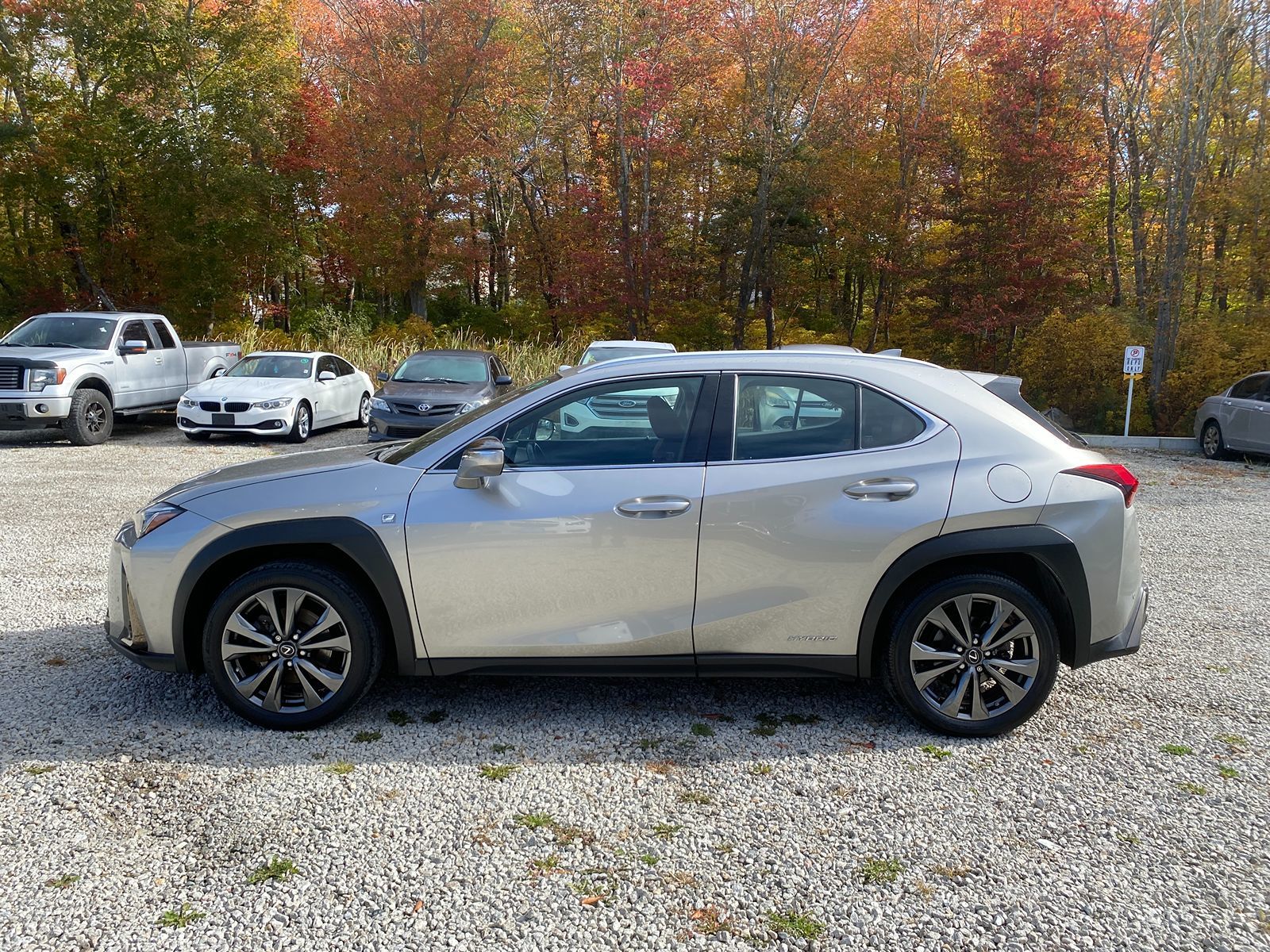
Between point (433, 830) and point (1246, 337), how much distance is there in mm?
19178

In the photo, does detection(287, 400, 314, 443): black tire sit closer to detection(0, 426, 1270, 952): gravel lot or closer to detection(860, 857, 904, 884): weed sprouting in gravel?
detection(0, 426, 1270, 952): gravel lot

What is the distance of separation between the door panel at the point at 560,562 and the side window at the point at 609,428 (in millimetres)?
86

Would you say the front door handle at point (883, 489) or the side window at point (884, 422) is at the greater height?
the side window at point (884, 422)

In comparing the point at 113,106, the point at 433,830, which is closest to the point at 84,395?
the point at 433,830

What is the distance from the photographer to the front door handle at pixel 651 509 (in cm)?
370

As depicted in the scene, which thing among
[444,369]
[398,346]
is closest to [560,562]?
[444,369]

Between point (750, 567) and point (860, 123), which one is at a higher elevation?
point (860, 123)

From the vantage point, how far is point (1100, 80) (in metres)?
21.6

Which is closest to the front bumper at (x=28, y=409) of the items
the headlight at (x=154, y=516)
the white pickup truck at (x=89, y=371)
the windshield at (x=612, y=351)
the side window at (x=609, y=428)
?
the white pickup truck at (x=89, y=371)

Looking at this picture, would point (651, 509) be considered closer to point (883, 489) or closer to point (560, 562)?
point (560, 562)

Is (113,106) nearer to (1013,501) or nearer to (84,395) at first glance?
(84,395)

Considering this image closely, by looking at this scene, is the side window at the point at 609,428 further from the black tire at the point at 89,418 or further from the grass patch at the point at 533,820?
the black tire at the point at 89,418

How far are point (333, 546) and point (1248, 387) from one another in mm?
15233

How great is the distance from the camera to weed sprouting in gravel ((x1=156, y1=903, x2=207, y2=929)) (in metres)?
2.62
